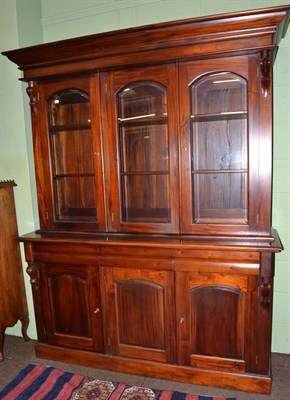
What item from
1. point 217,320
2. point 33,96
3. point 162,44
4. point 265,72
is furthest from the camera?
point 33,96

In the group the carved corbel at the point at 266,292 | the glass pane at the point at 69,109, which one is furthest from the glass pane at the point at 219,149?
the glass pane at the point at 69,109

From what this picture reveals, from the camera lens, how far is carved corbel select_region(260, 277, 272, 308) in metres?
1.75

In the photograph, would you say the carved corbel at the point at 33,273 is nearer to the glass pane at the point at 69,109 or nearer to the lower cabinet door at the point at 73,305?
the lower cabinet door at the point at 73,305

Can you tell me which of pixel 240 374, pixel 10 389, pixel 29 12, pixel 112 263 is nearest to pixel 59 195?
pixel 112 263

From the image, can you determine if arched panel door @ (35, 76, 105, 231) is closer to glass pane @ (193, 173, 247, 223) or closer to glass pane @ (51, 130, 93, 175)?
glass pane @ (51, 130, 93, 175)

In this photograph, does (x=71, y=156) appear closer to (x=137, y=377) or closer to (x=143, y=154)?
(x=143, y=154)

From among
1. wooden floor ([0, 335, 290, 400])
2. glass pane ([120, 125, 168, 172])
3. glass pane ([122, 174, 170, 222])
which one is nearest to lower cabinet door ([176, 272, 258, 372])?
wooden floor ([0, 335, 290, 400])

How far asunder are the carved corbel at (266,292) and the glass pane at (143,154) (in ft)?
2.20

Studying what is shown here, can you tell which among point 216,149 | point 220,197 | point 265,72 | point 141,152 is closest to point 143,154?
point 141,152

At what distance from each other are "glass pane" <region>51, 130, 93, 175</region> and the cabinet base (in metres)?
1.32

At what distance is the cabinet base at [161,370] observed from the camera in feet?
6.18

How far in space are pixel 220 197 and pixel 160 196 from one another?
39 cm

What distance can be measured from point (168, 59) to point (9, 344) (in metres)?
2.51

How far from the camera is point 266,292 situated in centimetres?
176
